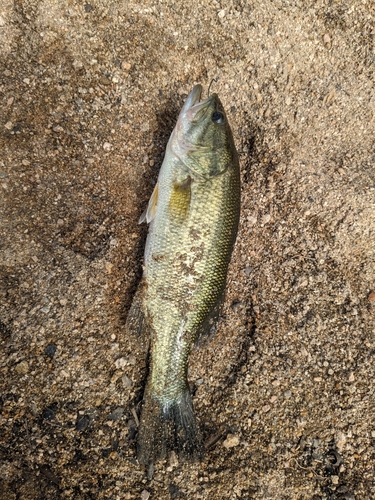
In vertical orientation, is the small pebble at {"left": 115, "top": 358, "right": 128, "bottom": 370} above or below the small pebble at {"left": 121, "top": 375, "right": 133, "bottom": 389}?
above

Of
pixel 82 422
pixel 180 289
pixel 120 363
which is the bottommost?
pixel 82 422

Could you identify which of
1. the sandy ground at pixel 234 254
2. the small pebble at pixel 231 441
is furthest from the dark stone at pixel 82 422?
the small pebble at pixel 231 441

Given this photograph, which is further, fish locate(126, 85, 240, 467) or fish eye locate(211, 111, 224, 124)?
fish eye locate(211, 111, 224, 124)

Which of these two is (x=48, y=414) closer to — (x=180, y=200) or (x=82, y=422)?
(x=82, y=422)

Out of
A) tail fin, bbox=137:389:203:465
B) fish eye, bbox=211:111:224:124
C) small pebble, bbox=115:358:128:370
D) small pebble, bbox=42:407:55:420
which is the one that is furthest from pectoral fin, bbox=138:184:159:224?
small pebble, bbox=42:407:55:420

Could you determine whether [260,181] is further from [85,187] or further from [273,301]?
[85,187]

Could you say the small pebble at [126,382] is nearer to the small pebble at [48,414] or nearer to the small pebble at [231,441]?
the small pebble at [48,414]

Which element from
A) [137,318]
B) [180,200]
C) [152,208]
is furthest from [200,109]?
[137,318]

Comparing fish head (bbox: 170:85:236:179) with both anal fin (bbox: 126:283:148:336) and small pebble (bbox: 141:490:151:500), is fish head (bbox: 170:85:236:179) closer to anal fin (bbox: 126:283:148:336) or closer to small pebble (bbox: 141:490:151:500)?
anal fin (bbox: 126:283:148:336)
